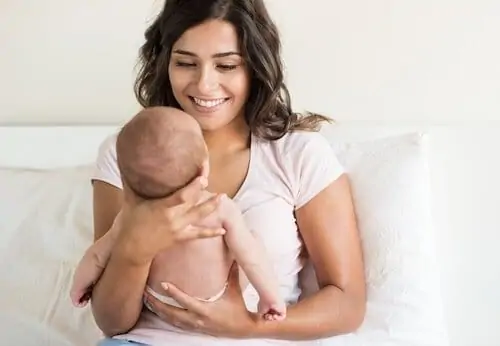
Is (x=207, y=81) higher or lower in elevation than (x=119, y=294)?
higher

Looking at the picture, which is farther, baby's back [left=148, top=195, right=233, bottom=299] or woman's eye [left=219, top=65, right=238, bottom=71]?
woman's eye [left=219, top=65, right=238, bottom=71]

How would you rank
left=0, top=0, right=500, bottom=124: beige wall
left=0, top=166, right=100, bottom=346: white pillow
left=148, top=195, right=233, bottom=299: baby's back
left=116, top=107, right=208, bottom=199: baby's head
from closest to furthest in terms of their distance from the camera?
left=116, top=107, right=208, bottom=199: baby's head < left=148, top=195, right=233, bottom=299: baby's back < left=0, top=166, right=100, bottom=346: white pillow < left=0, top=0, right=500, bottom=124: beige wall

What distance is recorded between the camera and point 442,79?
6.13 feet

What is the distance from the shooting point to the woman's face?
1393 mm

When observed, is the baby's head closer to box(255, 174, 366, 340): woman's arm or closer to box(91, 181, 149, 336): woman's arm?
box(91, 181, 149, 336): woman's arm

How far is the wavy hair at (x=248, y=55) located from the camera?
141 centimetres

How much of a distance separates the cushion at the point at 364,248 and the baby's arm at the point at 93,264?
0.83 feet

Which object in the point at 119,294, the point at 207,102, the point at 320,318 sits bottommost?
the point at 320,318

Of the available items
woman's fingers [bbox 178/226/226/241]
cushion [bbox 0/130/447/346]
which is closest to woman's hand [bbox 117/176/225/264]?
woman's fingers [bbox 178/226/226/241]

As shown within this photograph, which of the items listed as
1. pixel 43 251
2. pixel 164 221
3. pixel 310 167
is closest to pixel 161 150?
A: pixel 164 221

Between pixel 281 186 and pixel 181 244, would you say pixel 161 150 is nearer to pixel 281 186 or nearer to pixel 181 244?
pixel 181 244

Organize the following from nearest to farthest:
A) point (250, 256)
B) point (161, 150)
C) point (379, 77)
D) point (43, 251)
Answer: point (161, 150) < point (250, 256) < point (43, 251) < point (379, 77)

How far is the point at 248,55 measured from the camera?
56.0 inches

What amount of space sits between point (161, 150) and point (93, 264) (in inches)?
11.4
